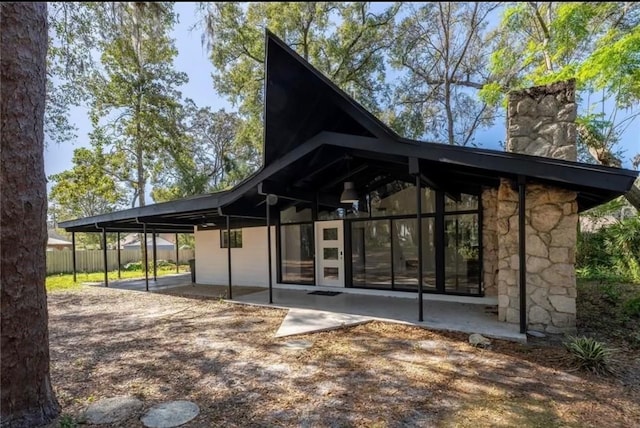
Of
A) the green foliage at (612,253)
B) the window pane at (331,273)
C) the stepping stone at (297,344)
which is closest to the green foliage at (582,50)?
the green foliage at (612,253)

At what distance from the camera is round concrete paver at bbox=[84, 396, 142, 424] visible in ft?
9.48

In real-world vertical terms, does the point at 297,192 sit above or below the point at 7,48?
below

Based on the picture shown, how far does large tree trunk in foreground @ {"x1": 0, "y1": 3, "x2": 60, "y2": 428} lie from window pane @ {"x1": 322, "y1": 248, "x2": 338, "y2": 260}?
6688 millimetres

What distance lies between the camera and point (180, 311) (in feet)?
24.0

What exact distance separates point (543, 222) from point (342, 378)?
11.9 ft

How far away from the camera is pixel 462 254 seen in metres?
7.18

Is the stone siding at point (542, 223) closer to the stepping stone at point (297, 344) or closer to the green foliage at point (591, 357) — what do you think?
the green foliage at point (591, 357)

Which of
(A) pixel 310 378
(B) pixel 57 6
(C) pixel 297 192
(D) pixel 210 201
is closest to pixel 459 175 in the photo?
(C) pixel 297 192

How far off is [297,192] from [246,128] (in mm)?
10023

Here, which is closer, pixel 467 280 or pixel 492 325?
pixel 492 325

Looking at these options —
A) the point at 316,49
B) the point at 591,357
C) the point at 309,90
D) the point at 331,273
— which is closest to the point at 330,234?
the point at 331,273

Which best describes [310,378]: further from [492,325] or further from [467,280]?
[467,280]

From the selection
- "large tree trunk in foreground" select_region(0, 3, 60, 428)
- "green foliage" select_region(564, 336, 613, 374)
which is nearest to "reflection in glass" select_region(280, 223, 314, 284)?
"green foliage" select_region(564, 336, 613, 374)

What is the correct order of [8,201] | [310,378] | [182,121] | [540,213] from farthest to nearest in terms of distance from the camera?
1. [182,121]
2. [540,213]
3. [310,378]
4. [8,201]
